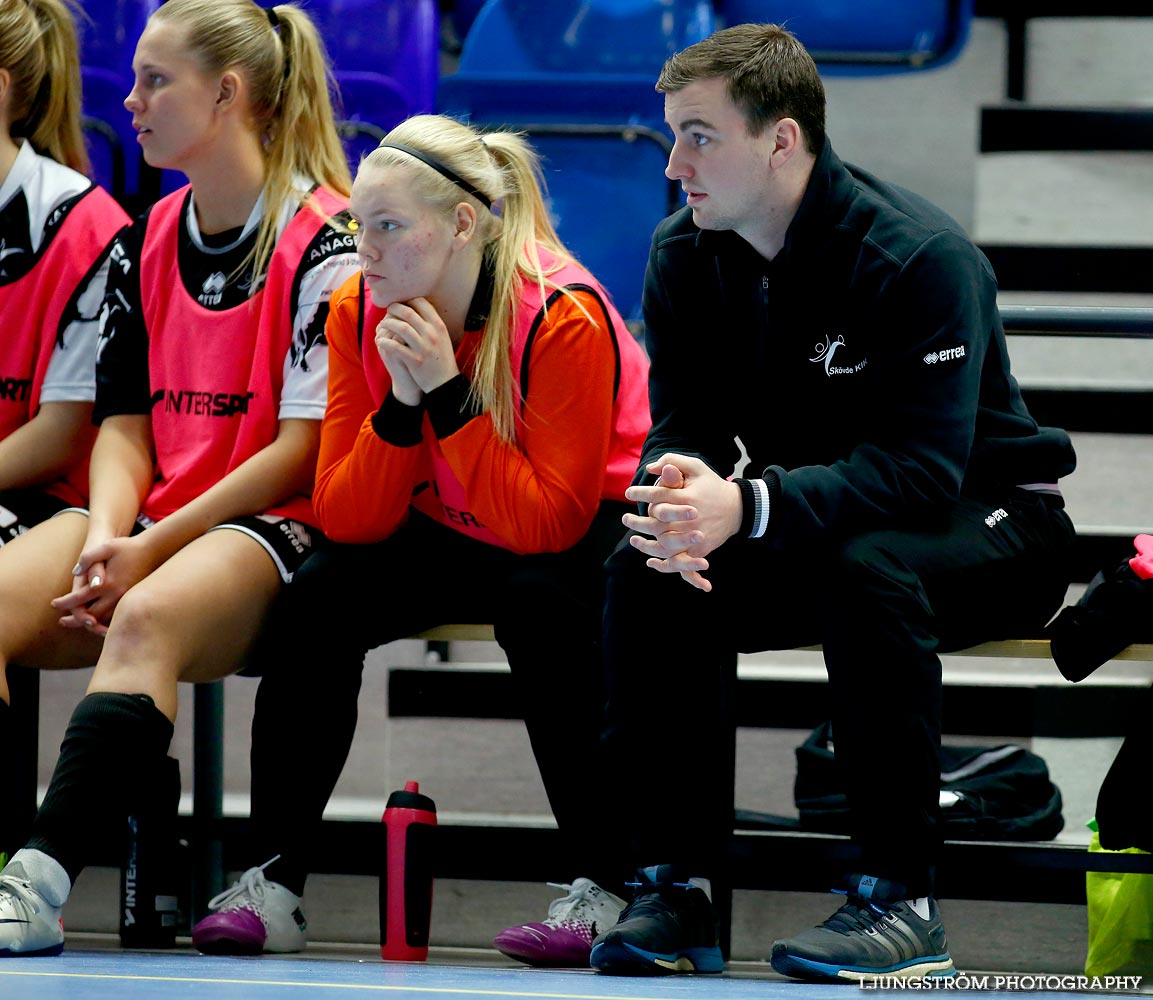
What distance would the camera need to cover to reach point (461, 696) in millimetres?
2600

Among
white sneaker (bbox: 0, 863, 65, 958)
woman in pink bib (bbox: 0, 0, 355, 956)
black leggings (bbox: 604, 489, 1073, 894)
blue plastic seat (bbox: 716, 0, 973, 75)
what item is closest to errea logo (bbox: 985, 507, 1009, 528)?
black leggings (bbox: 604, 489, 1073, 894)

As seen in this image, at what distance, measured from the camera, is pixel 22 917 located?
68.5 inches

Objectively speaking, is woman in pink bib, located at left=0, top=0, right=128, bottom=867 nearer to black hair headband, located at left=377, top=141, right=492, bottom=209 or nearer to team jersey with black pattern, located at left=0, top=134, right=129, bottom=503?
team jersey with black pattern, located at left=0, top=134, right=129, bottom=503

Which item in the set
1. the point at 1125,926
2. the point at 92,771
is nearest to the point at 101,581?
the point at 92,771

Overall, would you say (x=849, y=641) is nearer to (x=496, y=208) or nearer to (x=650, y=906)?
(x=650, y=906)

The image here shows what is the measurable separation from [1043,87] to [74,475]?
2287 mm

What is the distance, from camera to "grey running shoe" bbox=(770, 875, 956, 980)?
1.63m

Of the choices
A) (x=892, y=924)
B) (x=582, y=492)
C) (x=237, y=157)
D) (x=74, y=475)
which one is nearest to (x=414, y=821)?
(x=582, y=492)

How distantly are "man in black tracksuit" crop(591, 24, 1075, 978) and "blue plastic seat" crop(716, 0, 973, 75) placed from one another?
60.8 inches

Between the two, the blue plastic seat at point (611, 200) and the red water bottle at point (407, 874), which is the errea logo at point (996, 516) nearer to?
the red water bottle at point (407, 874)

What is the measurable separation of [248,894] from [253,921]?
0.04 metres

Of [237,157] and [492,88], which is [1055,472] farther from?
[492,88]

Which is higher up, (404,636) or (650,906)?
(404,636)

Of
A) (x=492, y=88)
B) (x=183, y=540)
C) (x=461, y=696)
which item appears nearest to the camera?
(x=183, y=540)
